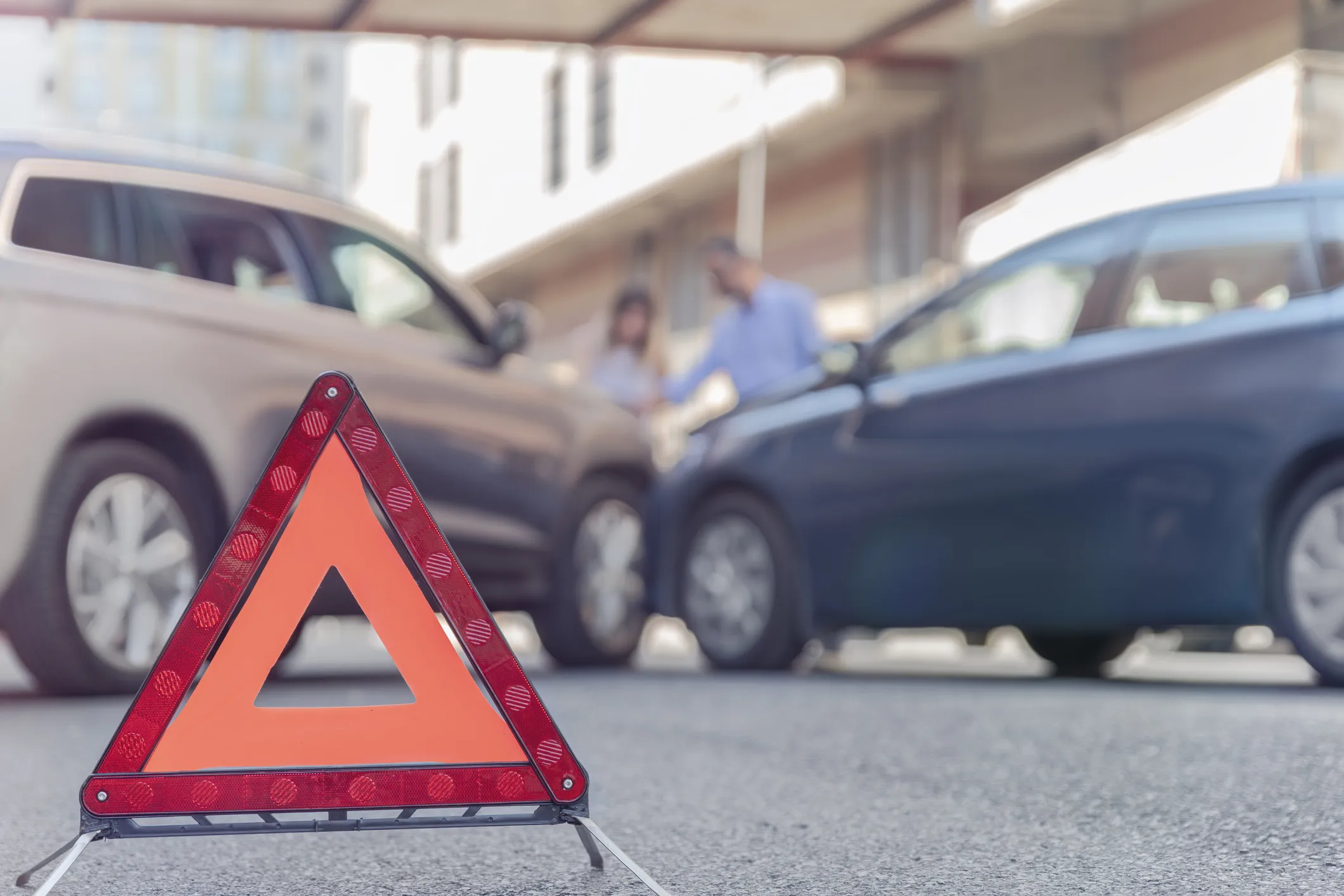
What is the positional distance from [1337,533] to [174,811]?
4472 millimetres

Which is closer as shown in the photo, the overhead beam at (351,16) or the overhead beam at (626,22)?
the overhead beam at (351,16)

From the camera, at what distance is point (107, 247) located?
6746mm

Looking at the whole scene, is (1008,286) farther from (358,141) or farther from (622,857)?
(358,141)

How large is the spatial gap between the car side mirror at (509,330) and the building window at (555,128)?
19050 mm

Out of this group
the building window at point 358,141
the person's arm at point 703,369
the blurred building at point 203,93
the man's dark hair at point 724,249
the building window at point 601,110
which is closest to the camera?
the man's dark hair at point 724,249

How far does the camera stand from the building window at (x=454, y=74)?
109 feet

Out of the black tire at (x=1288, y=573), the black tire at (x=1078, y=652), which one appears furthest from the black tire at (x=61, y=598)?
the black tire at (x=1078, y=652)

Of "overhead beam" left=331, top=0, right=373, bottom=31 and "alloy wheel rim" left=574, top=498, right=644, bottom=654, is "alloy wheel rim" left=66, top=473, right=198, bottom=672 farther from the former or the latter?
"overhead beam" left=331, top=0, right=373, bottom=31

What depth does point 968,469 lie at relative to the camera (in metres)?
7.52

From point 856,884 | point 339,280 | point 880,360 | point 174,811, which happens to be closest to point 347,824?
point 174,811

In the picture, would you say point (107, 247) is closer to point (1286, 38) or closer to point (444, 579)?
point (444, 579)

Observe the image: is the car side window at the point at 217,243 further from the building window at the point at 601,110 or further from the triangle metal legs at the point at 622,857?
the building window at the point at 601,110

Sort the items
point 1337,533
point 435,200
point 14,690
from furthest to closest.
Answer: point 435,200, point 14,690, point 1337,533

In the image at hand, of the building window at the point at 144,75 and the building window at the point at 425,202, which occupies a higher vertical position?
the building window at the point at 144,75
